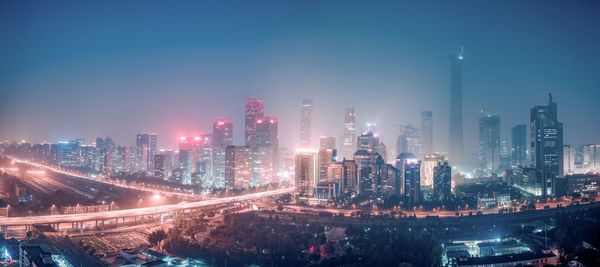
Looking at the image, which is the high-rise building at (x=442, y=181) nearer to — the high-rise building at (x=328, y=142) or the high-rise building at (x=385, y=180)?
the high-rise building at (x=385, y=180)

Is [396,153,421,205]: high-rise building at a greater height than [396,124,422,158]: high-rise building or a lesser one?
lesser

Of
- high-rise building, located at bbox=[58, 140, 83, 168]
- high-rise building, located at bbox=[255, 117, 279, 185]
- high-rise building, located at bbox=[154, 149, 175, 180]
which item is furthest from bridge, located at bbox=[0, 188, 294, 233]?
high-rise building, located at bbox=[58, 140, 83, 168]

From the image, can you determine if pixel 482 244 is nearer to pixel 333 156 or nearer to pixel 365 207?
pixel 365 207

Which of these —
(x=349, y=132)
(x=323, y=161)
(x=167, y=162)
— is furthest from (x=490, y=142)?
(x=167, y=162)

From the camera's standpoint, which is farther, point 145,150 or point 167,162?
point 145,150

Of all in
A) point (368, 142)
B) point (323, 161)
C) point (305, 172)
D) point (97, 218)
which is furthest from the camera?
point (368, 142)

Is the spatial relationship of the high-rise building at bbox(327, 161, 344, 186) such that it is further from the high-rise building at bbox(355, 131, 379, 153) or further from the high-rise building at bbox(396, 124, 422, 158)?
the high-rise building at bbox(396, 124, 422, 158)

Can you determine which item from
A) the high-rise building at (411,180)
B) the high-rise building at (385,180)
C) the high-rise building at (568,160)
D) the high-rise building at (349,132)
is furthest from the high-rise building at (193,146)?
the high-rise building at (568,160)

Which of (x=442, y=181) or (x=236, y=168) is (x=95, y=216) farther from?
(x=442, y=181)
